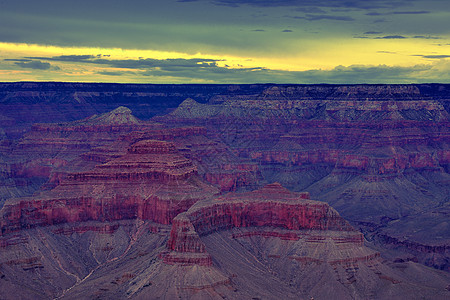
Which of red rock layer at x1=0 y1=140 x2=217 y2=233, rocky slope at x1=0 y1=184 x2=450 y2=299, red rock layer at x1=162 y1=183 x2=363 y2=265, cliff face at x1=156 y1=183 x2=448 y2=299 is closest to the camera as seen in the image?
rocky slope at x1=0 y1=184 x2=450 y2=299

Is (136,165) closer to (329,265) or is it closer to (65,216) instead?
(65,216)

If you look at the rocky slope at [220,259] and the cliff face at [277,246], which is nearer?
the rocky slope at [220,259]

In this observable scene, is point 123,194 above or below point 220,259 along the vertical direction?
above

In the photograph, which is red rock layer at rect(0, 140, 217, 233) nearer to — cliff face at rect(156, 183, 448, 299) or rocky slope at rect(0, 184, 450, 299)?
rocky slope at rect(0, 184, 450, 299)

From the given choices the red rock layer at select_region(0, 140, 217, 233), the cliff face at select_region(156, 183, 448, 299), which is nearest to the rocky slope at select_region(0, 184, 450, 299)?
the cliff face at select_region(156, 183, 448, 299)

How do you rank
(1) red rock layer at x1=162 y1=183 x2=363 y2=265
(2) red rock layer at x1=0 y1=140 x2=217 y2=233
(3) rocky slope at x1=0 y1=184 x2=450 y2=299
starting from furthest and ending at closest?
(2) red rock layer at x1=0 y1=140 x2=217 y2=233, (1) red rock layer at x1=162 y1=183 x2=363 y2=265, (3) rocky slope at x1=0 y1=184 x2=450 y2=299

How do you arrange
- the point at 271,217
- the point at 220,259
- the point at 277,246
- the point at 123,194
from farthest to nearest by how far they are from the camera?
the point at 123,194 < the point at 271,217 < the point at 277,246 < the point at 220,259

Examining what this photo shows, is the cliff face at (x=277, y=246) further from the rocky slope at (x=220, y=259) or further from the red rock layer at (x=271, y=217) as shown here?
the rocky slope at (x=220, y=259)

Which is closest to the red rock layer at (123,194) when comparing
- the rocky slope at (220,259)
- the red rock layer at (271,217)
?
the rocky slope at (220,259)

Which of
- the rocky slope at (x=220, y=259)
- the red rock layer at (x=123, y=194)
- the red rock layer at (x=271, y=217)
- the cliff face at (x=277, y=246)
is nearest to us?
the rocky slope at (x=220, y=259)

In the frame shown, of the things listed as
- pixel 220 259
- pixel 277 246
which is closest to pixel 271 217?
pixel 277 246

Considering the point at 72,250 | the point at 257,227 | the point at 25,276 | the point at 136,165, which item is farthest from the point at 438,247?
the point at 25,276

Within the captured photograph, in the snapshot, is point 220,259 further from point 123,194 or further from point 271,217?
point 123,194
